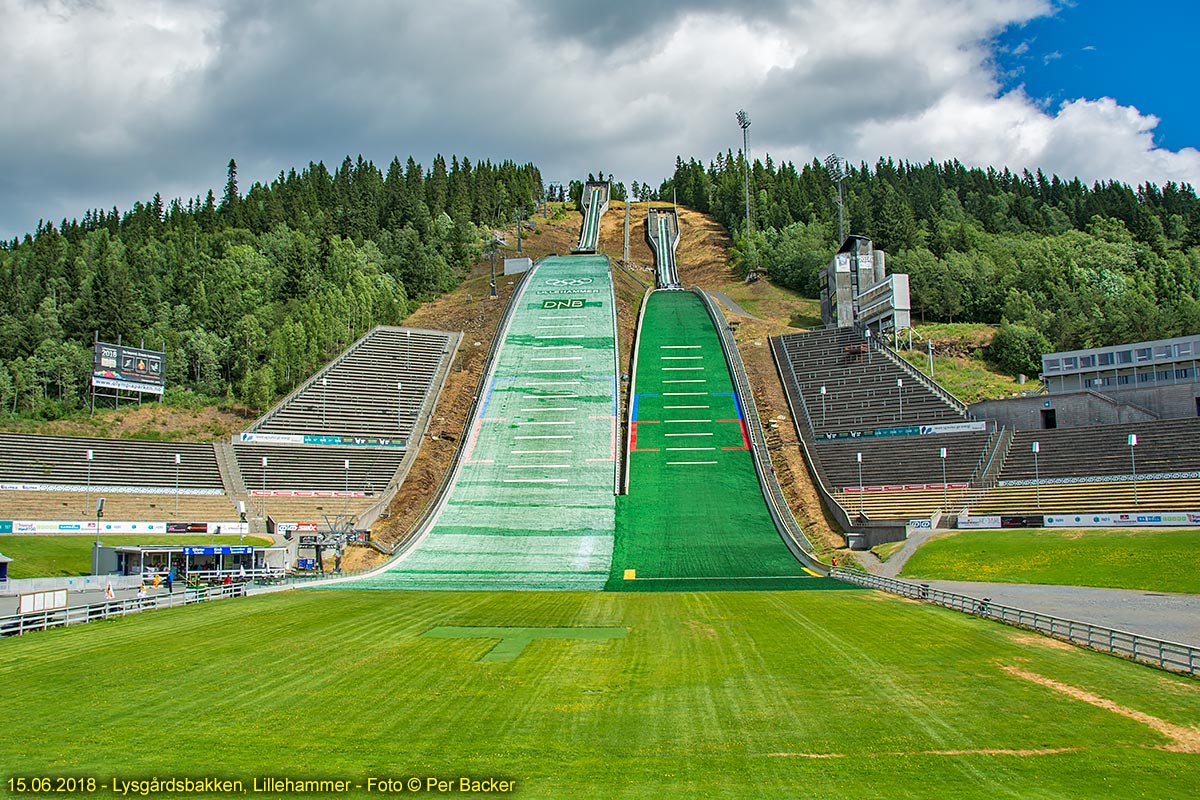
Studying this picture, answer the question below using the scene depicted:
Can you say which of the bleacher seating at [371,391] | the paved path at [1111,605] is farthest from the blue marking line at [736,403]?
the paved path at [1111,605]

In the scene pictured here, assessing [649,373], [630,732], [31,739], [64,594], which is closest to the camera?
[31,739]

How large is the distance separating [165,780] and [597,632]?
13874mm

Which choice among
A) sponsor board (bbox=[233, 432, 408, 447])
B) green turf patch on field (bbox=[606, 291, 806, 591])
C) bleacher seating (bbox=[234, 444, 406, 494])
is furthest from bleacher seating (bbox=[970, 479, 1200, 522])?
sponsor board (bbox=[233, 432, 408, 447])

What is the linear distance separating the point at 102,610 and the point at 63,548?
67.0ft

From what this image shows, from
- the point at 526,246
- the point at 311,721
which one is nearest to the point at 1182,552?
the point at 311,721

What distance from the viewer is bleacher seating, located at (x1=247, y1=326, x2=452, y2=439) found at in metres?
61.4

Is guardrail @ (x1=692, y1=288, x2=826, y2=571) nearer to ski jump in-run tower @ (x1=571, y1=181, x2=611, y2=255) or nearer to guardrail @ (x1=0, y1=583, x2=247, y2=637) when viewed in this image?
guardrail @ (x1=0, y1=583, x2=247, y2=637)

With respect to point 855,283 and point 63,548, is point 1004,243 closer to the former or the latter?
point 855,283

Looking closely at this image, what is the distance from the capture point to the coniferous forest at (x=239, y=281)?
75.8 m

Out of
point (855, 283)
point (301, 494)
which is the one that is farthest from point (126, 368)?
point (855, 283)

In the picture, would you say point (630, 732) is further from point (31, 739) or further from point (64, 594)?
point (64, 594)

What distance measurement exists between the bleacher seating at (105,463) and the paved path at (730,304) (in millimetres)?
53286

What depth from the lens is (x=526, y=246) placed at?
12231 centimetres

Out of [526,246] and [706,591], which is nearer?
[706,591]
